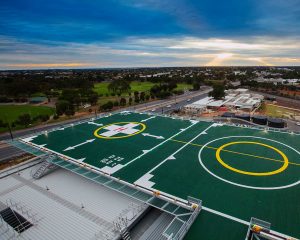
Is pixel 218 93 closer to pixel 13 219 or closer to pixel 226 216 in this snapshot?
pixel 226 216

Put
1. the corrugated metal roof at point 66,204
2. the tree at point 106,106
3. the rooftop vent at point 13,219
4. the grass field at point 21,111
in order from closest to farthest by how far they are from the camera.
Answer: the corrugated metal roof at point 66,204 < the rooftop vent at point 13,219 < the grass field at point 21,111 < the tree at point 106,106

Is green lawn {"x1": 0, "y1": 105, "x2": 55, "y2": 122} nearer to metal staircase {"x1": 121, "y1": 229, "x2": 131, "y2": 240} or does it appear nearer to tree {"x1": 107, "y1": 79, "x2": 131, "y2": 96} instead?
tree {"x1": 107, "y1": 79, "x2": 131, "y2": 96}

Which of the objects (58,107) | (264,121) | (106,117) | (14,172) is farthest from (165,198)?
(58,107)

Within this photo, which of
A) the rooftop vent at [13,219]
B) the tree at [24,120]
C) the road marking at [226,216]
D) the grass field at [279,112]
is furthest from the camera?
the grass field at [279,112]

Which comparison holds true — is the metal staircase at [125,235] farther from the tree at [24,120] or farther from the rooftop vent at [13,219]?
the tree at [24,120]

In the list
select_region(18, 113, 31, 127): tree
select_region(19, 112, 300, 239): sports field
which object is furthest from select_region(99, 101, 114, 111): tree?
select_region(19, 112, 300, 239): sports field

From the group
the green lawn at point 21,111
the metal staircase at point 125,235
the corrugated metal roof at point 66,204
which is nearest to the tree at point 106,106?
the green lawn at point 21,111

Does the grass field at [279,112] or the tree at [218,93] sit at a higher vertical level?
the tree at [218,93]

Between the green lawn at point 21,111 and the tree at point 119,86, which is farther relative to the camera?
the tree at point 119,86

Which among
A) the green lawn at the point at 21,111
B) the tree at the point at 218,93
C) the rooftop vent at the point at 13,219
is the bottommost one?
the green lawn at the point at 21,111
